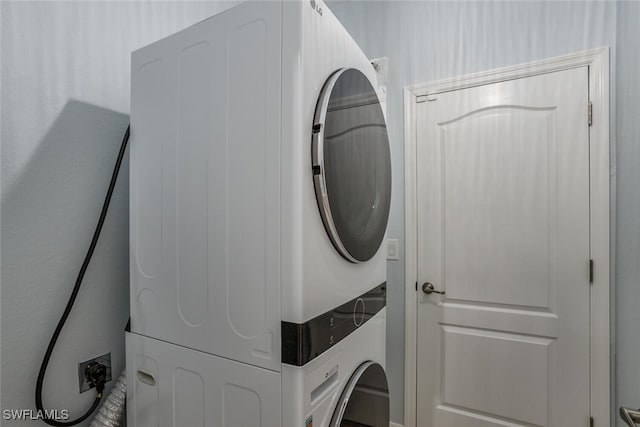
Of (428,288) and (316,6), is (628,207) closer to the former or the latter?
(428,288)

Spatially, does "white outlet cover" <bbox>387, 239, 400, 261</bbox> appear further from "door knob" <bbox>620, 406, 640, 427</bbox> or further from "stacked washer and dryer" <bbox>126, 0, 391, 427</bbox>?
"door knob" <bbox>620, 406, 640, 427</bbox>

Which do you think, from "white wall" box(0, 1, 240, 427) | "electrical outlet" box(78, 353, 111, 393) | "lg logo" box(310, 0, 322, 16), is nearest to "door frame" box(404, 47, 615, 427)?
"lg logo" box(310, 0, 322, 16)

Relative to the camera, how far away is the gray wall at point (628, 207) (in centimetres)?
146

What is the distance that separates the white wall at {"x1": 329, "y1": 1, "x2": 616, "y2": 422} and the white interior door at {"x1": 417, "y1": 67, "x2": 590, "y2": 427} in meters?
0.12

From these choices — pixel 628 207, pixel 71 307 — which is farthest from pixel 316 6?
pixel 628 207

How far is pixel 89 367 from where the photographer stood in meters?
1.10

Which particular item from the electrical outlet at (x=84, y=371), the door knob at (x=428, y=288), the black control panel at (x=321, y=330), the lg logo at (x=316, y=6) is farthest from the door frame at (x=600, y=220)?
the electrical outlet at (x=84, y=371)

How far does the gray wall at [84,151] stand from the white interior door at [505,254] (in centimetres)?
15

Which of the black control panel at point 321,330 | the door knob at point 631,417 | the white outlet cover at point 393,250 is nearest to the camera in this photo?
the black control panel at point 321,330

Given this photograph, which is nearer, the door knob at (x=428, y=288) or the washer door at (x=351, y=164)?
the washer door at (x=351, y=164)

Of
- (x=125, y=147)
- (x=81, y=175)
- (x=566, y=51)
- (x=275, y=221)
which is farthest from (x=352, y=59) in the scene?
(x=566, y=51)

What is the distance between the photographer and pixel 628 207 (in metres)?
1.48

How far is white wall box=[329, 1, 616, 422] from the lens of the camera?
158 centimetres

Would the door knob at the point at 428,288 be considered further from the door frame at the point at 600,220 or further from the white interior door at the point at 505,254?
the door frame at the point at 600,220
